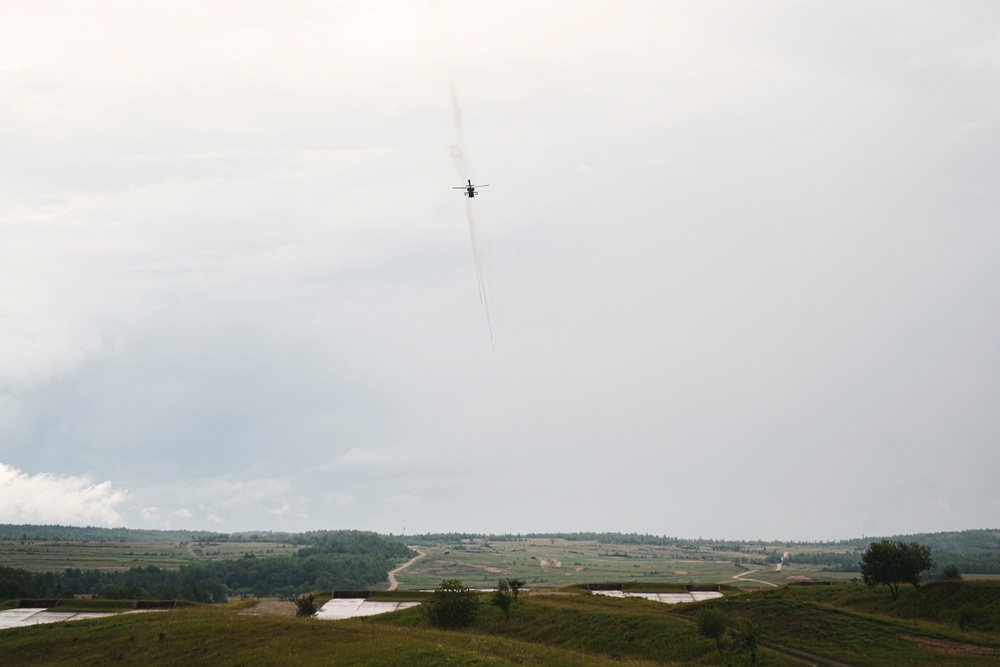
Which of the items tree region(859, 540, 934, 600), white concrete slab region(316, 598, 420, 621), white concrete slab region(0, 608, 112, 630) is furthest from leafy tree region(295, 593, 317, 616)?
tree region(859, 540, 934, 600)

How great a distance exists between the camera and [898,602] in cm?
7894

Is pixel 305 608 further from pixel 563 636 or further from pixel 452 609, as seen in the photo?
pixel 563 636

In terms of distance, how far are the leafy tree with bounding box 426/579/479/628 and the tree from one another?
4538 centimetres

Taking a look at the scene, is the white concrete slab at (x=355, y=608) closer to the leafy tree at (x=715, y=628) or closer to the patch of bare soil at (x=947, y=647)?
the leafy tree at (x=715, y=628)

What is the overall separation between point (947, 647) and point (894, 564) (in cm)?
2088

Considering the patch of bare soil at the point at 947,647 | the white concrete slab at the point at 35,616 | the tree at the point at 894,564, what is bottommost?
the patch of bare soil at the point at 947,647

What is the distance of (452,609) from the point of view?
7275 cm

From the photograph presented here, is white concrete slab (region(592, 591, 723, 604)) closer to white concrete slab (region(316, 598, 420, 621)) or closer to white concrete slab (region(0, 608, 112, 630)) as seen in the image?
white concrete slab (region(316, 598, 420, 621))

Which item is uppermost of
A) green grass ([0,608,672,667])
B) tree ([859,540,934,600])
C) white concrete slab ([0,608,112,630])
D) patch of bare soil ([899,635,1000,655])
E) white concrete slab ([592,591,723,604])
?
tree ([859,540,934,600])

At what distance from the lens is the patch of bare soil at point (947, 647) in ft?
193

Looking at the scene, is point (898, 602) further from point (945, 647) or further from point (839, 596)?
point (945, 647)

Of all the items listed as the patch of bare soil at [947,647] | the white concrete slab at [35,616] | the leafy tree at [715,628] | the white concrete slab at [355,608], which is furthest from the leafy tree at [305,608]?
the patch of bare soil at [947,647]

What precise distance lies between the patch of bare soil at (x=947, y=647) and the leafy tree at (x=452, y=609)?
130 ft

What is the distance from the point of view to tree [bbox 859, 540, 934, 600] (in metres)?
80.1
